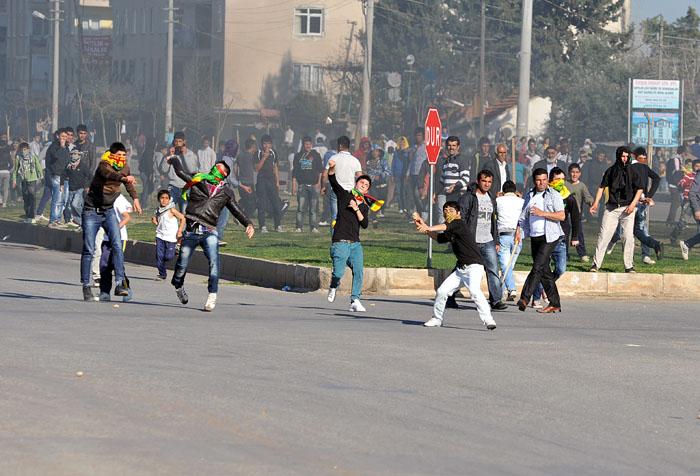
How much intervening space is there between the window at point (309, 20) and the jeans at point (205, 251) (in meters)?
76.5

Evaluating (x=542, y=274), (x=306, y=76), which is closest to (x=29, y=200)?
(x=542, y=274)

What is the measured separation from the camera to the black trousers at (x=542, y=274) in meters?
17.1

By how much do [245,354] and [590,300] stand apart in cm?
849

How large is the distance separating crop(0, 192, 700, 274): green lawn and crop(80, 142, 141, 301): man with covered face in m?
4.59

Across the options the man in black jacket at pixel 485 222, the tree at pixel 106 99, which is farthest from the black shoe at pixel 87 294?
the tree at pixel 106 99

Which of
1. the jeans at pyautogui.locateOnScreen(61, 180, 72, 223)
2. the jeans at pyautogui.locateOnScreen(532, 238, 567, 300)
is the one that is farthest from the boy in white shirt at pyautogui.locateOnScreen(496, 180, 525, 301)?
the jeans at pyautogui.locateOnScreen(61, 180, 72, 223)

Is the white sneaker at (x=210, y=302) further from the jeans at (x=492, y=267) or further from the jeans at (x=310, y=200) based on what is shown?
the jeans at (x=310, y=200)

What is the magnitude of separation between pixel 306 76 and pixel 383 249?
2696 inches

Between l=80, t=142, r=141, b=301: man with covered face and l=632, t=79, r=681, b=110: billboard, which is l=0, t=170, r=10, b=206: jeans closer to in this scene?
l=632, t=79, r=681, b=110: billboard

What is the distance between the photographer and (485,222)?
17094 millimetres

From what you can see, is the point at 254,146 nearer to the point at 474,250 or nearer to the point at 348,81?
Result: the point at 474,250

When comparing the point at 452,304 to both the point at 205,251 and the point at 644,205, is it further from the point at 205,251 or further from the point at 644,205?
the point at 644,205

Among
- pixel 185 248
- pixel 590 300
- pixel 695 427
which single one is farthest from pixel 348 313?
pixel 695 427

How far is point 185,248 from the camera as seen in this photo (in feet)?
52.0
